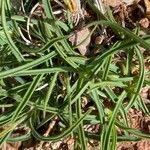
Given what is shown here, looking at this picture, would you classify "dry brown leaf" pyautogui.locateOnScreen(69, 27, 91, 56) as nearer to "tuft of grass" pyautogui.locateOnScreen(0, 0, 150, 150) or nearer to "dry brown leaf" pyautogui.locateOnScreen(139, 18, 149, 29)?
"tuft of grass" pyautogui.locateOnScreen(0, 0, 150, 150)

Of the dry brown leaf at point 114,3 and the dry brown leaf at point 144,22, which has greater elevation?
the dry brown leaf at point 114,3

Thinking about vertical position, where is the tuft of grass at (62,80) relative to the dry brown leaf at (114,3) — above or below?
below

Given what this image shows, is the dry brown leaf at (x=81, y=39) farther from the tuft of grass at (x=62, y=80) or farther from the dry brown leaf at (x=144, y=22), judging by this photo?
the dry brown leaf at (x=144, y=22)

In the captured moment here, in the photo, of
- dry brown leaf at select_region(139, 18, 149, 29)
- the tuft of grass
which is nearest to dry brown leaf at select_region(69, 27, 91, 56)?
the tuft of grass

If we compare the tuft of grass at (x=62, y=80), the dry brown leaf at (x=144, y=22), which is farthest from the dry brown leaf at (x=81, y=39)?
the dry brown leaf at (x=144, y=22)

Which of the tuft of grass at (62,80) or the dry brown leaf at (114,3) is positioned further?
the dry brown leaf at (114,3)

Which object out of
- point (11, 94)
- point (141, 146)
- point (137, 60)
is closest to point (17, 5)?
point (11, 94)

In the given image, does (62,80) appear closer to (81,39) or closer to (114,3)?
(81,39)

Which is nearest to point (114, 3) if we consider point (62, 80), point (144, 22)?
point (144, 22)

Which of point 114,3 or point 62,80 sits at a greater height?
point 114,3
